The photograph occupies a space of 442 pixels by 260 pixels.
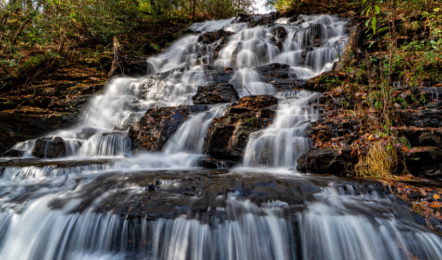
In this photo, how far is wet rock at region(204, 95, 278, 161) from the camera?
549 centimetres

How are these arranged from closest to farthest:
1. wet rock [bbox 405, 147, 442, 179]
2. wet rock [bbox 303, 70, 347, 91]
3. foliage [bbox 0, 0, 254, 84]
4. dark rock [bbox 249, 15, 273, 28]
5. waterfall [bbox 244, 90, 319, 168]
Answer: wet rock [bbox 405, 147, 442, 179], waterfall [bbox 244, 90, 319, 168], wet rock [bbox 303, 70, 347, 91], foliage [bbox 0, 0, 254, 84], dark rock [bbox 249, 15, 273, 28]

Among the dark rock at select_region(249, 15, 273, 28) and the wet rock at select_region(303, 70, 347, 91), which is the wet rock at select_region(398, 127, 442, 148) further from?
the dark rock at select_region(249, 15, 273, 28)

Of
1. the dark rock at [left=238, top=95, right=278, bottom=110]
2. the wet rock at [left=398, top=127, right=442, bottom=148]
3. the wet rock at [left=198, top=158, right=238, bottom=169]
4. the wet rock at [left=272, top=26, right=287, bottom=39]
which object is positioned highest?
the wet rock at [left=272, top=26, right=287, bottom=39]

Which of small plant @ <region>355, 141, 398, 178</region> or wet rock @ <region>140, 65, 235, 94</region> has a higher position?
wet rock @ <region>140, 65, 235, 94</region>

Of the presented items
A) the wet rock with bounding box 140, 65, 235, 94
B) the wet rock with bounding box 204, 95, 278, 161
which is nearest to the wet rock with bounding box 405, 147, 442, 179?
the wet rock with bounding box 204, 95, 278, 161

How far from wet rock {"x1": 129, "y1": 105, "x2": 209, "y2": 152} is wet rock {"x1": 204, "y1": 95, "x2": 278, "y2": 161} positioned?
125cm

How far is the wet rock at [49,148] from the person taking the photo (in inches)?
262

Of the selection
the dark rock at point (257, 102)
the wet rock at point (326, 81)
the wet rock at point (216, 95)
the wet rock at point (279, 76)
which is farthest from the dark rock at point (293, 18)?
the dark rock at point (257, 102)

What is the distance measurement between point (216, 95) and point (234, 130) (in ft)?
9.65

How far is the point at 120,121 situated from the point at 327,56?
30.6 ft

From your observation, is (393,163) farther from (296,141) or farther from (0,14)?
(0,14)

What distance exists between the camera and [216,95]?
27.3 ft

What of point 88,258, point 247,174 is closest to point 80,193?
point 88,258

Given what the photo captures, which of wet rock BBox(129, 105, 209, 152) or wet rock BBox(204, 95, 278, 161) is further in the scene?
wet rock BBox(129, 105, 209, 152)
